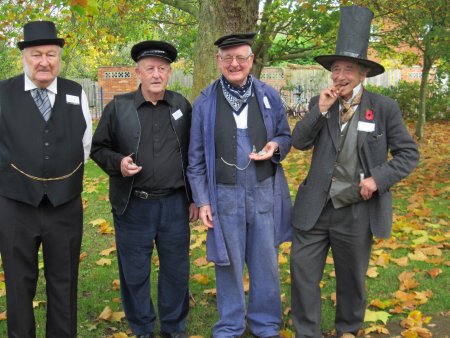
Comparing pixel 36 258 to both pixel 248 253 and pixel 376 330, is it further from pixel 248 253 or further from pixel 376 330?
pixel 376 330

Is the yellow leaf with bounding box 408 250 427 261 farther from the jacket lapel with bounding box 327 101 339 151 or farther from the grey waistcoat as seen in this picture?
the jacket lapel with bounding box 327 101 339 151

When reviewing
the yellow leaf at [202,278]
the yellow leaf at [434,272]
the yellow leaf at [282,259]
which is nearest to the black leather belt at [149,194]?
the yellow leaf at [202,278]

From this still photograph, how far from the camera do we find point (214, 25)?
7.16 m

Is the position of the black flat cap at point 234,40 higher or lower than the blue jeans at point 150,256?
higher

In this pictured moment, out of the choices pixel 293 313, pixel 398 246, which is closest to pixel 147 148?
pixel 293 313

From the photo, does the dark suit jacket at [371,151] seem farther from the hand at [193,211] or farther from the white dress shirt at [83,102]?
the white dress shirt at [83,102]

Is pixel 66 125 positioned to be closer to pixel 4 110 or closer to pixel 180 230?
pixel 4 110

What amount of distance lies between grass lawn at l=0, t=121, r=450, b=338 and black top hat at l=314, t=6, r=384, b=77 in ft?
7.03

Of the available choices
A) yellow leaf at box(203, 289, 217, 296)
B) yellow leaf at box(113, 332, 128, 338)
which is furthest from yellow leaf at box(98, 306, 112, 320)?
yellow leaf at box(203, 289, 217, 296)

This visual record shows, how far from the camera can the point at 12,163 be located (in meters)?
3.69

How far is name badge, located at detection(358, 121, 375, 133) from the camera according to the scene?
396cm

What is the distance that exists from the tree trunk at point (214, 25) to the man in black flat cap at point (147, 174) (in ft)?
10.00

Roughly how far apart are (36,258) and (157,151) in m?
1.13

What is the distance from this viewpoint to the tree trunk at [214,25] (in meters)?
7.06
